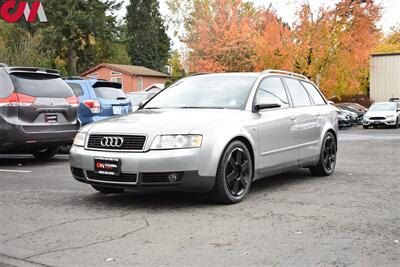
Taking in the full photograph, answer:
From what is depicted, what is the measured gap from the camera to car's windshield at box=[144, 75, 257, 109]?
7.13m

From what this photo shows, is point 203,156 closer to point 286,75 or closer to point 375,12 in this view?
point 286,75

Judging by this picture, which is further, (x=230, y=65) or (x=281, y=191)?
(x=230, y=65)

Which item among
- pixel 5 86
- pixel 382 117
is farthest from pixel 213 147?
pixel 382 117

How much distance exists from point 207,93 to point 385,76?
43407mm

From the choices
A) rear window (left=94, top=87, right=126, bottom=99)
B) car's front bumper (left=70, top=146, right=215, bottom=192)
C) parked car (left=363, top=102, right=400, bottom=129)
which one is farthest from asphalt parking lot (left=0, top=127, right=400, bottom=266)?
parked car (left=363, top=102, right=400, bottom=129)

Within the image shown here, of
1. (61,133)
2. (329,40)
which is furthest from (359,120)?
(61,133)

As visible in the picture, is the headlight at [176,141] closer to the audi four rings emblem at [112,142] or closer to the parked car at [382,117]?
the audi four rings emblem at [112,142]

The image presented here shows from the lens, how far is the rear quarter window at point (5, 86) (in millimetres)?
9734

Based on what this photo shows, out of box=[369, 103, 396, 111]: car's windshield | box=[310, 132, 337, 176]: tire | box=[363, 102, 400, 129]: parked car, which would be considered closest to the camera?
box=[310, 132, 337, 176]: tire

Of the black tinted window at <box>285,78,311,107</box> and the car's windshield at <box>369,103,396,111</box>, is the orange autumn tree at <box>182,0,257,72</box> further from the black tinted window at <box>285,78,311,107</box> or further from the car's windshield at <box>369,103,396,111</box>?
the black tinted window at <box>285,78,311,107</box>

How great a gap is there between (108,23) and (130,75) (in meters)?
13.9

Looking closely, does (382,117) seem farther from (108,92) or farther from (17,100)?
(17,100)

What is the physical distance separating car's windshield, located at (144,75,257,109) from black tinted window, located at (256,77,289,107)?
0.56ft

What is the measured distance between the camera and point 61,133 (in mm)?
10375
